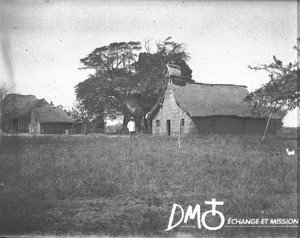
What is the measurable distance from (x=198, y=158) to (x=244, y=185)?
2.82 m

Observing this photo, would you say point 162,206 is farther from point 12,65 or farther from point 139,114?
point 139,114

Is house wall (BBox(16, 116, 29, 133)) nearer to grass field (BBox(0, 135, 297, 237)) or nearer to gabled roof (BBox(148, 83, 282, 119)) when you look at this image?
gabled roof (BBox(148, 83, 282, 119))

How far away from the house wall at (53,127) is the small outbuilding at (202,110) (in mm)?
21188

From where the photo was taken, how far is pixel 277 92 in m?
8.80

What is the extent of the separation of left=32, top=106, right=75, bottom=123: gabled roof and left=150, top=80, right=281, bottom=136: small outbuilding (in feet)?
69.0

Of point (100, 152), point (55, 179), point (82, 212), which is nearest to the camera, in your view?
point (82, 212)

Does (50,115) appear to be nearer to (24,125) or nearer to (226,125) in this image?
(24,125)

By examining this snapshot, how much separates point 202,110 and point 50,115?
2469 centimetres

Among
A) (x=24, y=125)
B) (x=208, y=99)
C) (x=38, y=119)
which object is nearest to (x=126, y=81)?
(x=208, y=99)

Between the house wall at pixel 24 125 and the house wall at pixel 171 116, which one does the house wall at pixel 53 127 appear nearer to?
the house wall at pixel 24 125

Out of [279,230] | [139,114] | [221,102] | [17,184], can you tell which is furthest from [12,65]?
[221,102]

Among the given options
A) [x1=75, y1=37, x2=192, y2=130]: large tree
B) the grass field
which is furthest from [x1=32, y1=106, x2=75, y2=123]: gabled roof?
the grass field

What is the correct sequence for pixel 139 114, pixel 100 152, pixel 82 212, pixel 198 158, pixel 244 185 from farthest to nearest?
pixel 139 114, pixel 100 152, pixel 198 158, pixel 244 185, pixel 82 212

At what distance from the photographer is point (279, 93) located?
874 centimetres
